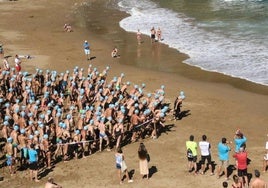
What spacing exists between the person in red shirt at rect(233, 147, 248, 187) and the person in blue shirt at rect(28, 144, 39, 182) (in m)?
7.44

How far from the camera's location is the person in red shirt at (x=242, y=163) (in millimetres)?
15945

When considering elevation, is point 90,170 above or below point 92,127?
below

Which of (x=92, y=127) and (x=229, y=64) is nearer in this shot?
(x=92, y=127)

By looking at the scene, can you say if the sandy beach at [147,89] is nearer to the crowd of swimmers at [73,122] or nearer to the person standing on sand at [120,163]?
the person standing on sand at [120,163]

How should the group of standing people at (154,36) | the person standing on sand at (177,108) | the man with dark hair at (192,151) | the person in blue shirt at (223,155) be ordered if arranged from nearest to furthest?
the person in blue shirt at (223,155), the man with dark hair at (192,151), the person standing on sand at (177,108), the group of standing people at (154,36)

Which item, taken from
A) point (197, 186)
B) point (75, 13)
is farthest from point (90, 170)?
point (75, 13)

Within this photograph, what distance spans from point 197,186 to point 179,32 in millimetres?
28334

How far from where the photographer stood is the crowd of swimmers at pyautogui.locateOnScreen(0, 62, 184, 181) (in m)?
18.8

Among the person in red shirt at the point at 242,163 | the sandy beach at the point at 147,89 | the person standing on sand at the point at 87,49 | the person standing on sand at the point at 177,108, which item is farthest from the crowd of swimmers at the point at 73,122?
the person standing on sand at the point at 87,49

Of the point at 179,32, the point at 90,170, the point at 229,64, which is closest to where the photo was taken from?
the point at 90,170

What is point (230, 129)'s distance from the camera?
21.8m

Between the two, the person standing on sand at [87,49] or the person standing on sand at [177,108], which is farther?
the person standing on sand at [87,49]

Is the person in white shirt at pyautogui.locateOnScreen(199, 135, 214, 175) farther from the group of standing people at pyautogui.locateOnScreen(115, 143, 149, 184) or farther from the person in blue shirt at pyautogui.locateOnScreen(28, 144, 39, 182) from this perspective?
the person in blue shirt at pyautogui.locateOnScreen(28, 144, 39, 182)

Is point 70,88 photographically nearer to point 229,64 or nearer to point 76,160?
point 76,160
